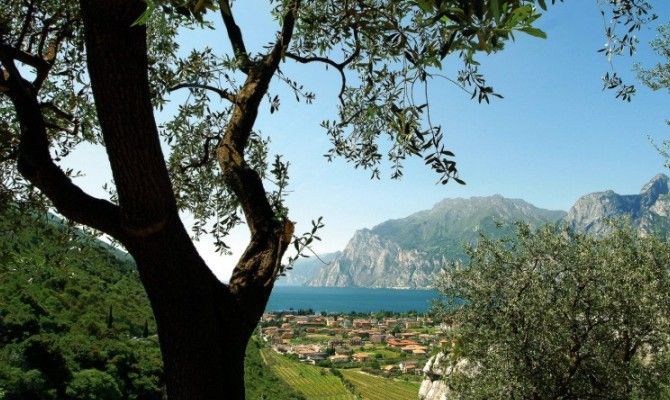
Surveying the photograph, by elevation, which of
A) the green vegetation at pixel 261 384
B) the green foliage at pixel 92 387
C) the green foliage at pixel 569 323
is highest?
the green foliage at pixel 569 323

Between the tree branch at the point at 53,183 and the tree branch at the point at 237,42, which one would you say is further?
the tree branch at the point at 237,42

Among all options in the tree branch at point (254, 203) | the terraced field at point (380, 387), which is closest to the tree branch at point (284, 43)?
the tree branch at point (254, 203)

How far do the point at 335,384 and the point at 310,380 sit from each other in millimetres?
6481

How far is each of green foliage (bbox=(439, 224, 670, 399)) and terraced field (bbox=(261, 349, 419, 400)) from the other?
95915 millimetres

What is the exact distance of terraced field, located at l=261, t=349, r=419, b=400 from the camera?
4341 inches

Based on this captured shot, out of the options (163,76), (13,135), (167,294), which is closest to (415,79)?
(167,294)

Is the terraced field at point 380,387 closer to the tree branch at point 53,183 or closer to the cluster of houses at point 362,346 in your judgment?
the cluster of houses at point 362,346

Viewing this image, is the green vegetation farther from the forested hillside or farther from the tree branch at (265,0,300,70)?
the tree branch at (265,0,300,70)

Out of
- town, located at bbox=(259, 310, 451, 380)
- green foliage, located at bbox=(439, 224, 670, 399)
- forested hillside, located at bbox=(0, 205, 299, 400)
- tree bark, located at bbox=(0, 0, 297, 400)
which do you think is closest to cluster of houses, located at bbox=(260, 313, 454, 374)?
town, located at bbox=(259, 310, 451, 380)

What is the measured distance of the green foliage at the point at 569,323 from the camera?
14.1 m

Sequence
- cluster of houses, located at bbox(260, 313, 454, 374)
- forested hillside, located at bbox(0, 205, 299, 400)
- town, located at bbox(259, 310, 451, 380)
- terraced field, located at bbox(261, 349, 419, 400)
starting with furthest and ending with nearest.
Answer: cluster of houses, located at bbox(260, 313, 454, 374) < town, located at bbox(259, 310, 451, 380) < terraced field, located at bbox(261, 349, 419, 400) < forested hillside, located at bbox(0, 205, 299, 400)

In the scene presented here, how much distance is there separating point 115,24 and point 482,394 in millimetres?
14946

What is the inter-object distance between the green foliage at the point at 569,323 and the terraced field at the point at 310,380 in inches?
3996

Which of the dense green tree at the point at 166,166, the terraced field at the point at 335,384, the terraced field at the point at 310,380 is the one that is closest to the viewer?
the dense green tree at the point at 166,166
